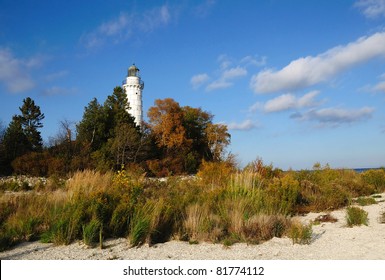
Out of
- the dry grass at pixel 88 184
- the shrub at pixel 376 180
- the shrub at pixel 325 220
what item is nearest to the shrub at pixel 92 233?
the dry grass at pixel 88 184

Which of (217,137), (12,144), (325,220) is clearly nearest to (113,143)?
(12,144)

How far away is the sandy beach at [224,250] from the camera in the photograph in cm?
566

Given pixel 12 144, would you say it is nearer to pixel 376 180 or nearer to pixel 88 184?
pixel 88 184

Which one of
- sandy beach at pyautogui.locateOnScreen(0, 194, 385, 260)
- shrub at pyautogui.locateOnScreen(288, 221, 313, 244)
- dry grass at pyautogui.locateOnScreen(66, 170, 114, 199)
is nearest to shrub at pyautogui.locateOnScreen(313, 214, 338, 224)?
sandy beach at pyautogui.locateOnScreen(0, 194, 385, 260)

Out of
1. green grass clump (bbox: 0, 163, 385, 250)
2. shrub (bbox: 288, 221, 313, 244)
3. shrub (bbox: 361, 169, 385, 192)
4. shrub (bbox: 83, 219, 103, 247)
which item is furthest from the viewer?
shrub (bbox: 361, 169, 385, 192)

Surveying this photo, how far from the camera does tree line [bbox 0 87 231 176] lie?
89.9 ft

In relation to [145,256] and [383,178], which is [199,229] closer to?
[145,256]

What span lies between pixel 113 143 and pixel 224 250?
26.0 m

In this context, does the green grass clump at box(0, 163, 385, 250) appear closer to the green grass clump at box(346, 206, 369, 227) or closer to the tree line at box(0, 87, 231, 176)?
the green grass clump at box(346, 206, 369, 227)

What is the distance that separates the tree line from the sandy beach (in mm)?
19124

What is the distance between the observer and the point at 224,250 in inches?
241

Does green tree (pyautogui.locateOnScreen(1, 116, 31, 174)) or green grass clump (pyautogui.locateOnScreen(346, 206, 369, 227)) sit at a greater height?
green tree (pyautogui.locateOnScreen(1, 116, 31, 174))
